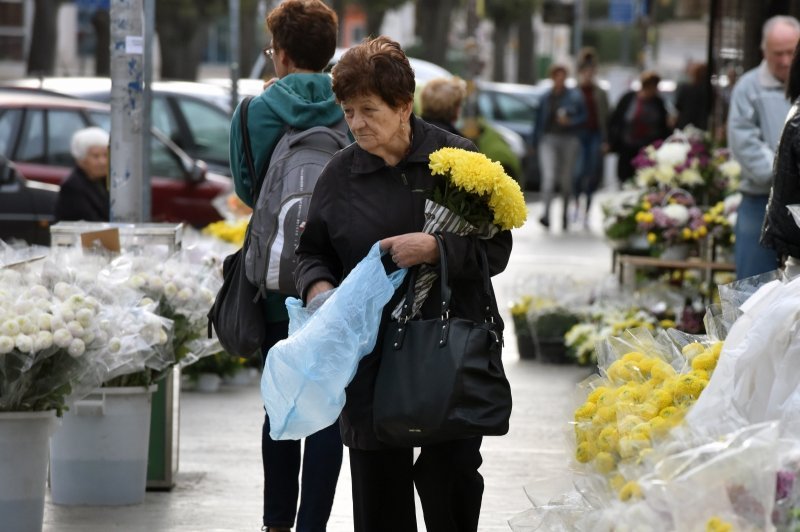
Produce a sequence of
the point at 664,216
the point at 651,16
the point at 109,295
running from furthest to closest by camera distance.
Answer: the point at 651,16 → the point at 664,216 → the point at 109,295

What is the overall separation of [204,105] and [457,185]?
38.9ft

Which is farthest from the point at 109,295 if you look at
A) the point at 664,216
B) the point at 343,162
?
the point at 664,216

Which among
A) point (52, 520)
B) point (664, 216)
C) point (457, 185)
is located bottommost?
point (52, 520)

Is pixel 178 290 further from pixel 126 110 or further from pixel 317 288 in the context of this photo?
pixel 317 288

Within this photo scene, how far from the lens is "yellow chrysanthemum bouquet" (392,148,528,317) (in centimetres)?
427

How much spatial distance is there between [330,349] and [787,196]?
2161mm

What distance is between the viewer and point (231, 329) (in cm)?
532

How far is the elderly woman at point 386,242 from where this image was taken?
4.32 metres

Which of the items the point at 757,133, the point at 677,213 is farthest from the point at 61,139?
the point at 757,133

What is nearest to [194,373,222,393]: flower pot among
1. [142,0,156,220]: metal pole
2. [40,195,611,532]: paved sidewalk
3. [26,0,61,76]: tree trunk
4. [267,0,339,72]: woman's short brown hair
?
[40,195,611,532]: paved sidewalk

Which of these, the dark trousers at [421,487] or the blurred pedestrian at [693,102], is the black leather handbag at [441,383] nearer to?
the dark trousers at [421,487]

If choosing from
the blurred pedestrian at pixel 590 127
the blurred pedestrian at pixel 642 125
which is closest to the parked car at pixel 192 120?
the blurred pedestrian at pixel 642 125

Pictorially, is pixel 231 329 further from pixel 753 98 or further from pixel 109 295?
pixel 753 98

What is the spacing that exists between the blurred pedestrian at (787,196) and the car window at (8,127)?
9158 mm
